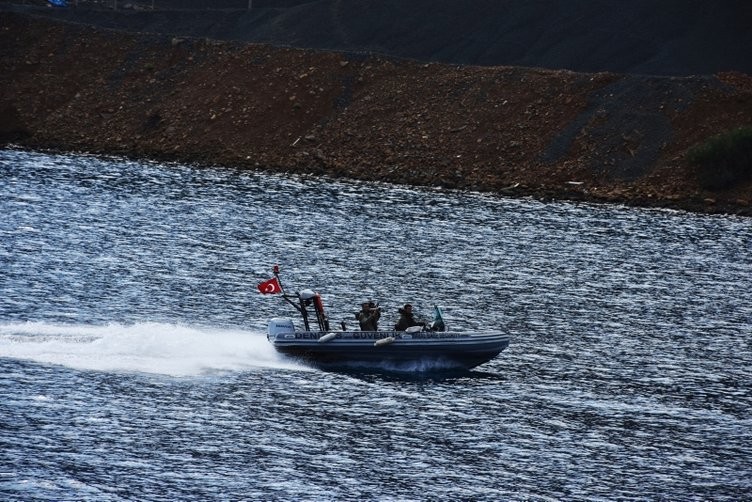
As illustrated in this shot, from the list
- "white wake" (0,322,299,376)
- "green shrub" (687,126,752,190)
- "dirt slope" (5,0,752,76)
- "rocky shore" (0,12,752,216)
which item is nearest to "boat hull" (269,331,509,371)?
"white wake" (0,322,299,376)

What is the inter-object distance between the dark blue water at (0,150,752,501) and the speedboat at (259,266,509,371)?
677 millimetres

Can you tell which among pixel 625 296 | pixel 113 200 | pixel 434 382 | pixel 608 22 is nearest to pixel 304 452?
pixel 434 382

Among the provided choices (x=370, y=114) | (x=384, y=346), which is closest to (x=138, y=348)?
(x=384, y=346)

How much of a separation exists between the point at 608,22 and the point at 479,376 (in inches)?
2891

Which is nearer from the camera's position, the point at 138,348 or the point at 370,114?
the point at 138,348

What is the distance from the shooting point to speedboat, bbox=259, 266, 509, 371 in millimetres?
44344

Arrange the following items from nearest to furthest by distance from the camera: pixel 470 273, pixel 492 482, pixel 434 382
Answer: pixel 492 482
pixel 434 382
pixel 470 273

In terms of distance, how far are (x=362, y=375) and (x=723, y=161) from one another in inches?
2114

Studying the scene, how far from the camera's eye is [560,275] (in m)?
64.9

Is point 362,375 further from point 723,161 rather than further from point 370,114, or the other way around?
point 370,114

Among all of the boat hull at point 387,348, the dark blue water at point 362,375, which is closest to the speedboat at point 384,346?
the boat hull at point 387,348

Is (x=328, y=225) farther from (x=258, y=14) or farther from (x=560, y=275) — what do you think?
(x=258, y=14)

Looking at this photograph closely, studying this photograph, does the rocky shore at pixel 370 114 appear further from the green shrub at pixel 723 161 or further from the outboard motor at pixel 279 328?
the outboard motor at pixel 279 328

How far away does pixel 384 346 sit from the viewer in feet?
145
